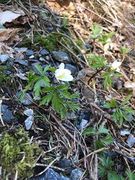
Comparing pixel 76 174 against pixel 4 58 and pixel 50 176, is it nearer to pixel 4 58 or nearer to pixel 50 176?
pixel 50 176

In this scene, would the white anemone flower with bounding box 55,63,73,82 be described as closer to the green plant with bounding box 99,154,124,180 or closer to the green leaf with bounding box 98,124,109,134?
the green leaf with bounding box 98,124,109,134

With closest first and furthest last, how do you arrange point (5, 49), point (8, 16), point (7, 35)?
1. point (5, 49)
2. point (7, 35)
3. point (8, 16)

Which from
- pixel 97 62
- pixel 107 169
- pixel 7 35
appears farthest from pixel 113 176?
pixel 7 35

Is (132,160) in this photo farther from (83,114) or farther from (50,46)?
(50,46)

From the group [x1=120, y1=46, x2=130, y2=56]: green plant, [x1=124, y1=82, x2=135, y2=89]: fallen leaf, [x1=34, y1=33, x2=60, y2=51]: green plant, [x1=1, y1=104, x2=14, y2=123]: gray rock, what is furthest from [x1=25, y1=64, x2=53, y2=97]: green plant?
[x1=120, y1=46, x2=130, y2=56]: green plant

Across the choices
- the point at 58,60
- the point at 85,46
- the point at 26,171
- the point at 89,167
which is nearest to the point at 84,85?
the point at 58,60

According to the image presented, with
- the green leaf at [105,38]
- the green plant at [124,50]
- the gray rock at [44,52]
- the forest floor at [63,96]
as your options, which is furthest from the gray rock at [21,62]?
the green plant at [124,50]
